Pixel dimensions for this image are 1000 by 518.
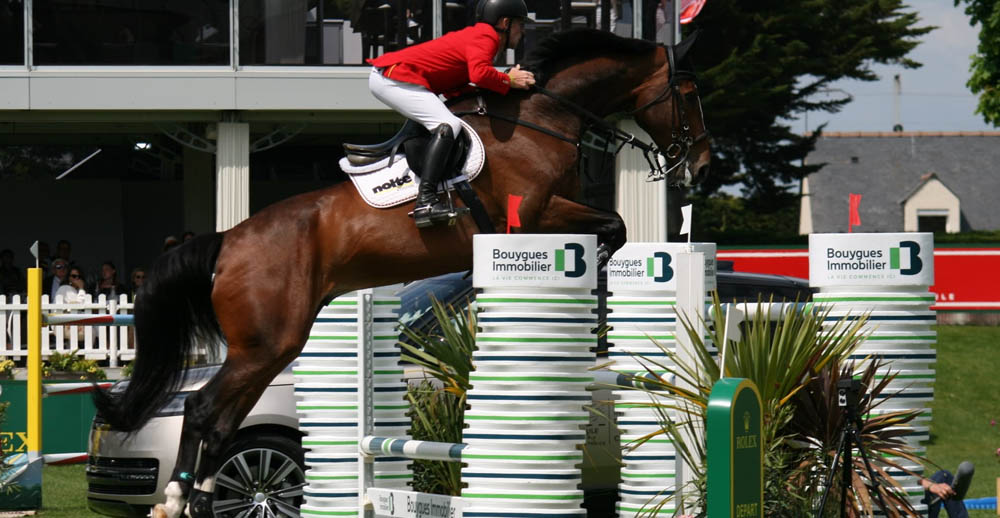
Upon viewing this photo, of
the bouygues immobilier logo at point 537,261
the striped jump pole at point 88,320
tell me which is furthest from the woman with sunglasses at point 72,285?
the bouygues immobilier logo at point 537,261

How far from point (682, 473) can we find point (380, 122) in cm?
1277

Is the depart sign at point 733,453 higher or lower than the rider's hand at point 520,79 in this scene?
lower

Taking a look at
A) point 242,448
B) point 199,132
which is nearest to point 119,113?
point 199,132

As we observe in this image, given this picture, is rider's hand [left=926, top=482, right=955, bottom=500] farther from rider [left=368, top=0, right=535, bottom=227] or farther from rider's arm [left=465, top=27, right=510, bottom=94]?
rider's arm [left=465, top=27, right=510, bottom=94]

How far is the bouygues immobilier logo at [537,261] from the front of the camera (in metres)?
5.16

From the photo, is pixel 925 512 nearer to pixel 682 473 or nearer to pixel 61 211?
pixel 682 473

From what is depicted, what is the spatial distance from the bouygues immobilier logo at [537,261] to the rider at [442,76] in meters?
0.84

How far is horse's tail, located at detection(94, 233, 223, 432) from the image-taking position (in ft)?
21.1

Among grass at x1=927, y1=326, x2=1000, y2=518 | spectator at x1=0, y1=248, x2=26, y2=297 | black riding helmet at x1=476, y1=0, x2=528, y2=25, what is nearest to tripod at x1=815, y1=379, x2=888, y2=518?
black riding helmet at x1=476, y1=0, x2=528, y2=25

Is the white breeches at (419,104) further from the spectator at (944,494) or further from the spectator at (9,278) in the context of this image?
the spectator at (9,278)

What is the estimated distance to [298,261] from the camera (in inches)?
242

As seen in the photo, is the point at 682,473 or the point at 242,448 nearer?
the point at 682,473

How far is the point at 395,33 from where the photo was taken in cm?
1670

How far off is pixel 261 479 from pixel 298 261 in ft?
5.17
